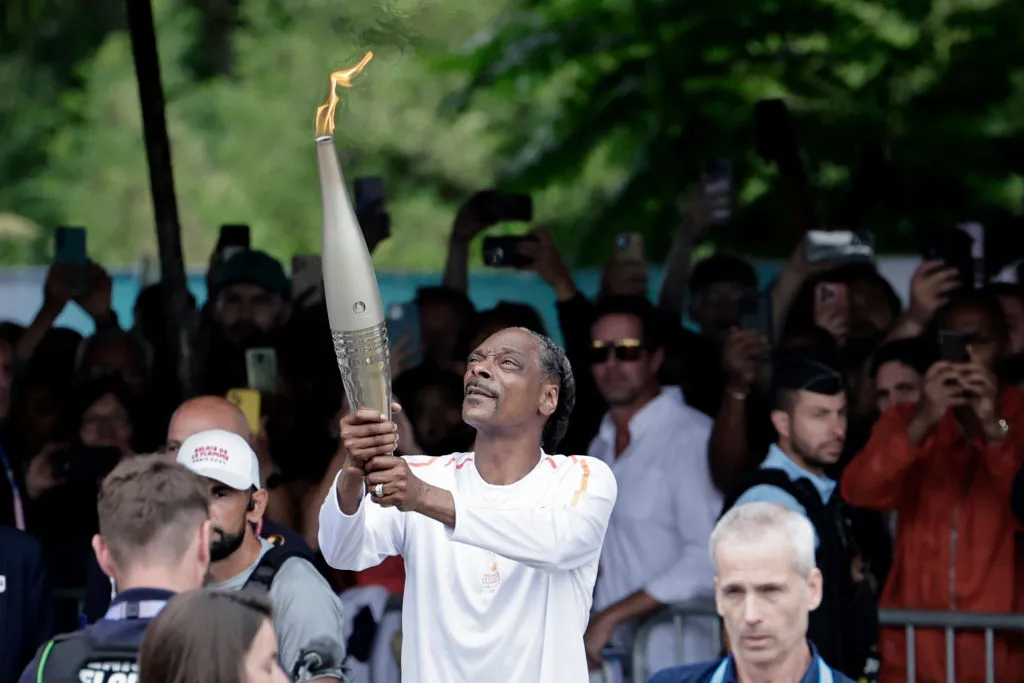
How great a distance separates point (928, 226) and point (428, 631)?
670cm

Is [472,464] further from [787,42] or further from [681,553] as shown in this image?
[787,42]

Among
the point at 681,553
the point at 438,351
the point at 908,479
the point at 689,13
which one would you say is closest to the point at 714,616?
the point at 681,553

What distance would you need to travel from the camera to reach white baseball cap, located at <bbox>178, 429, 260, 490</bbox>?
5.57 metres

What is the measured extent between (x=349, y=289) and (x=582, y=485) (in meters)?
0.98

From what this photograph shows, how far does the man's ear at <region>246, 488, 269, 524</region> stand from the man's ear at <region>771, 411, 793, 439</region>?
1.81 metres

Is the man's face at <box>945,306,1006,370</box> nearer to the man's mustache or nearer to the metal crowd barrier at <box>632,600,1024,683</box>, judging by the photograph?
the metal crowd barrier at <box>632,600,1024,683</box>

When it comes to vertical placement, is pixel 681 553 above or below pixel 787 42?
below

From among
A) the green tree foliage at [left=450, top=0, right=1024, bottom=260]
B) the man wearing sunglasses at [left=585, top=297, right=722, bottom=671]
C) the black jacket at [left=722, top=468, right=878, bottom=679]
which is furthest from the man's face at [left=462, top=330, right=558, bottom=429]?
the green tree foliage at [left=450, top=0, right=1024, bottom=260]

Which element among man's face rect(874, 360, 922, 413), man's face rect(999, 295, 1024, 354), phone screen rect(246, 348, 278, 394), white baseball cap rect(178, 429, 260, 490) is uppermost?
man's face rect(999, 295, 1024, 354)

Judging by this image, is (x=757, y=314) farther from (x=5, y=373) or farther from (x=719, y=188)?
(x=5, y=373)

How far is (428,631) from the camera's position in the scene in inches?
192

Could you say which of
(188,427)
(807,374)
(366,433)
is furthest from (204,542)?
(807,374)

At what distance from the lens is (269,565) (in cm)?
540

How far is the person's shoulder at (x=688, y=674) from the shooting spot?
14.3 ft
